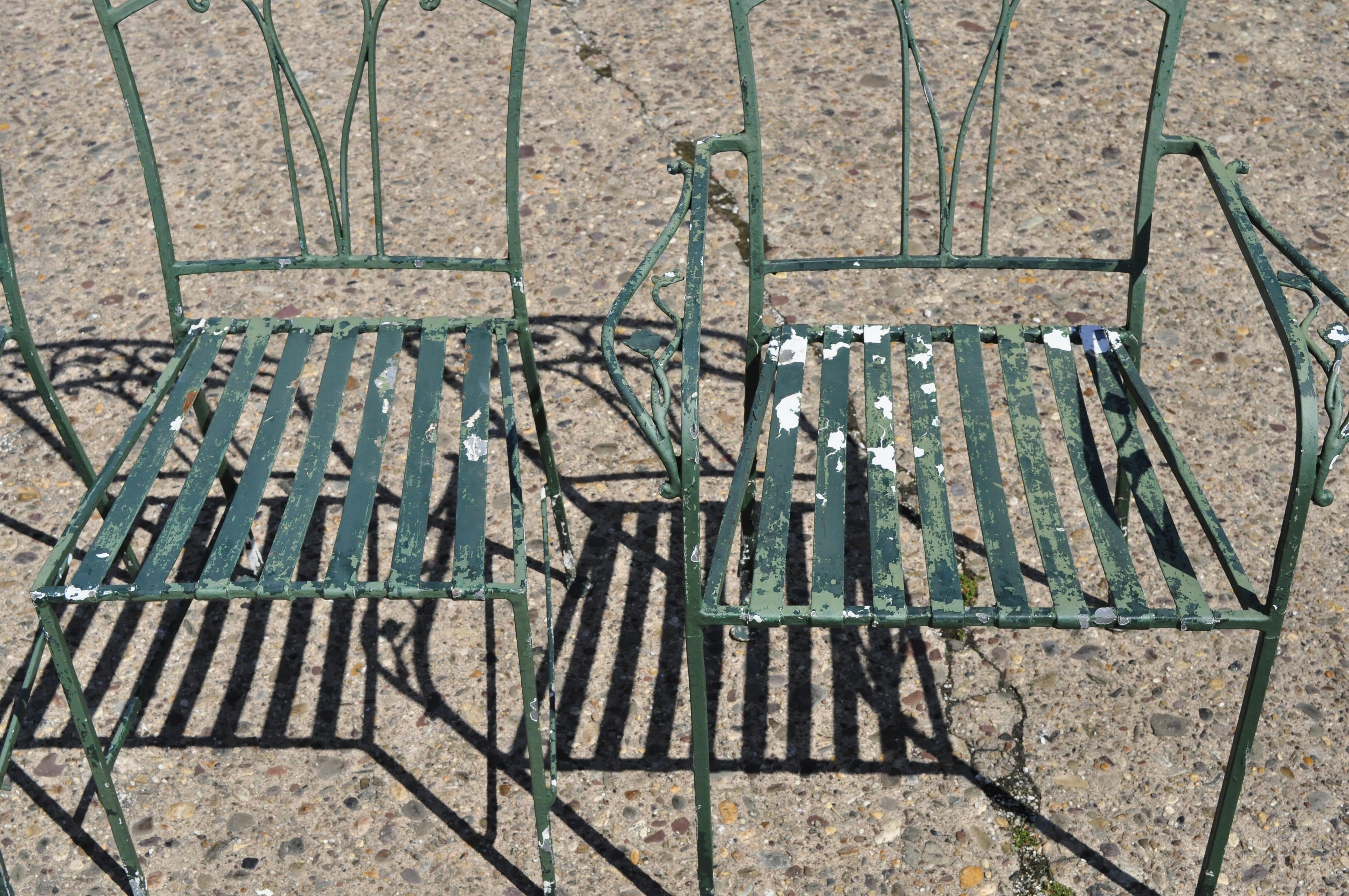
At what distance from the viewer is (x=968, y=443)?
2432mm

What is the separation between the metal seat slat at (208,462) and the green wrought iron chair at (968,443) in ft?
2.54

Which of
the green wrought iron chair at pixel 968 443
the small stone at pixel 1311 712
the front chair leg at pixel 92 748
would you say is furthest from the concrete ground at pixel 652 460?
the green wrought iron chair at pixel 968 443

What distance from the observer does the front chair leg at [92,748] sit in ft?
7.20

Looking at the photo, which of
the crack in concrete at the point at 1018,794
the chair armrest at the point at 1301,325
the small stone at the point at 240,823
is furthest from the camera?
the small stone at the point at 240,823

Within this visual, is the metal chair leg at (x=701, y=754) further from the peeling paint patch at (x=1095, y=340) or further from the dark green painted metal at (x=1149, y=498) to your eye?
the peeling paint patch at (x=1095, y=340)

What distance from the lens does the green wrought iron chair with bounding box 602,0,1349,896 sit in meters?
2.10

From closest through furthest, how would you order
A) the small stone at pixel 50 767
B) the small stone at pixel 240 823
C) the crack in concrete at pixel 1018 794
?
the crack in concrete at pixel 1018 794 → the small stone at pixel 240 823 → the small stone at pixel 50 767

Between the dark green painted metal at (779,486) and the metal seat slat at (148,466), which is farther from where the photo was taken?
the metal seat slat at (148,466)

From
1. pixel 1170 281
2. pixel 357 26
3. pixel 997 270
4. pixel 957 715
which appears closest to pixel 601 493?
pixel 957 715

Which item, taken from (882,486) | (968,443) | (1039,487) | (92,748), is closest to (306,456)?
(92,748)

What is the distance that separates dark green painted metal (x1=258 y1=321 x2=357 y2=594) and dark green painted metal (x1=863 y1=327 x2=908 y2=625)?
0.87m

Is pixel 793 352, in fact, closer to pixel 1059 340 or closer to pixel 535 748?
pixel 1059 340

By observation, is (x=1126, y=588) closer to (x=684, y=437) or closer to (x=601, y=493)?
(x=684, y=437)

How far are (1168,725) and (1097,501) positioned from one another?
663 mm
